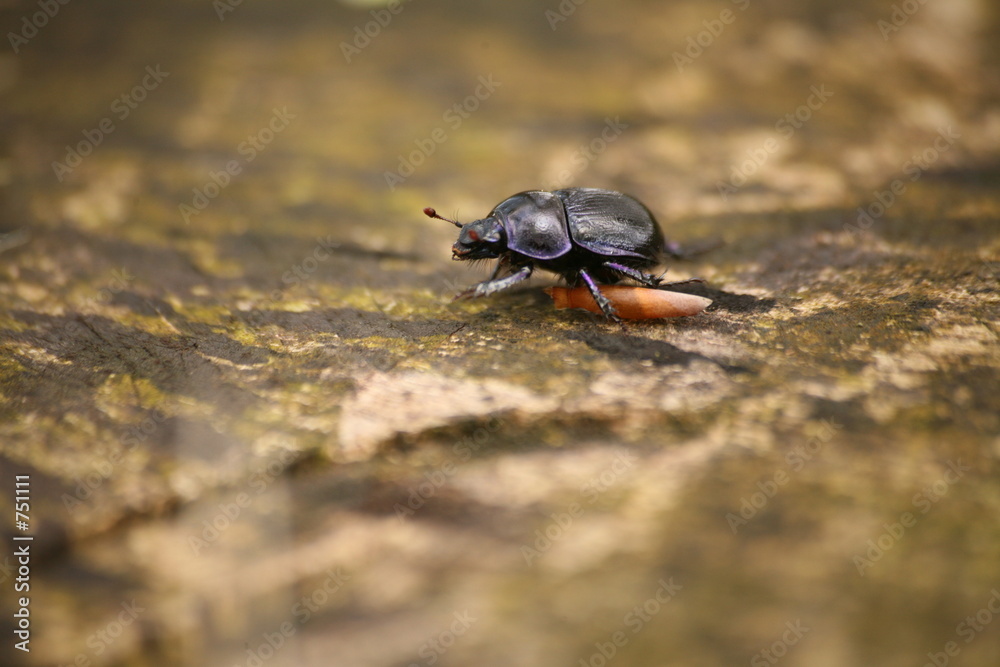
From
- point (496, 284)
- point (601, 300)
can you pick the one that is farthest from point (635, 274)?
point (496, 284)

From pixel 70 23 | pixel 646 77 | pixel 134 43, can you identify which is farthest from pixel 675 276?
pixel 70 23

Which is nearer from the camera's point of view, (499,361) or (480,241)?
(499,361)

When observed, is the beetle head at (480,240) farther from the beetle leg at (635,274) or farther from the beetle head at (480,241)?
the beetle leg at (635,274)

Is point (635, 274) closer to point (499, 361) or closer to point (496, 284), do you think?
point (496, 284)

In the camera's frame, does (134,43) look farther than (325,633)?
Yes

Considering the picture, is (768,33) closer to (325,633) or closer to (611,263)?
(611,263)

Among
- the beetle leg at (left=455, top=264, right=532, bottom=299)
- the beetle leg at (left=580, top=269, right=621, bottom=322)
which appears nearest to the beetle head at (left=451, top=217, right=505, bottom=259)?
the beetle leg at (left=455, top=264, right=532, bottom=299)

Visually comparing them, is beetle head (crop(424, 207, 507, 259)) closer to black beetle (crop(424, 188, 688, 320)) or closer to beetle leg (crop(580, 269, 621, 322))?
black beetle (crop(424, 188, 688, 320))
